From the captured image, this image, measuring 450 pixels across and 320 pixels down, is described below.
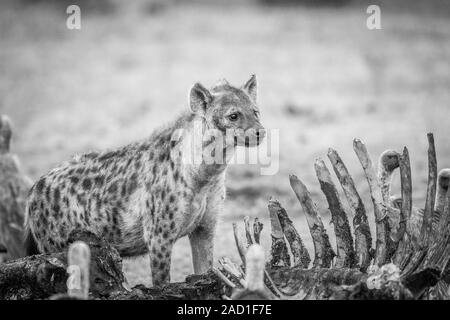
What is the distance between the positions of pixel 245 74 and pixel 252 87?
30.4 ft

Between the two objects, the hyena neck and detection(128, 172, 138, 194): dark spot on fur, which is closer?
the hyena neck

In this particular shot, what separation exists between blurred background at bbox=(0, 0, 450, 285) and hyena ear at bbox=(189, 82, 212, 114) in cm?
240

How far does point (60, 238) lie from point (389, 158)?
2.20 m

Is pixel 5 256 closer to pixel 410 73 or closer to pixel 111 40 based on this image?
pixel 410 73

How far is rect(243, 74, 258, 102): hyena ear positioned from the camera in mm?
6152

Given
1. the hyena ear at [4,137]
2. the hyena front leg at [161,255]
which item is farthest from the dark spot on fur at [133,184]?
the hyena ear at [4,137]

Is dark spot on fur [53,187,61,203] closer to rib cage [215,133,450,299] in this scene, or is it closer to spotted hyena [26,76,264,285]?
spotted hyena [26,76,264,285]

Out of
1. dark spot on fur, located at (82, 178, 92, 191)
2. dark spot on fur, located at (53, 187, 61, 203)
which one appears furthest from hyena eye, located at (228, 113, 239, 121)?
dark spot on fur, located at (53, 187, 61, 203)

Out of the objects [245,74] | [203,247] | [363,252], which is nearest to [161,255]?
[203,247]

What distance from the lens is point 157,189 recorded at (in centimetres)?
616

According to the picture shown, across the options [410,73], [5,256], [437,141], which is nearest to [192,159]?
[5,256]

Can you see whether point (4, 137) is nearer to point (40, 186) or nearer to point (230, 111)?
point (40, 186)

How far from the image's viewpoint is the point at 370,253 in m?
5.32

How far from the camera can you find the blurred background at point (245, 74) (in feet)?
38.7
